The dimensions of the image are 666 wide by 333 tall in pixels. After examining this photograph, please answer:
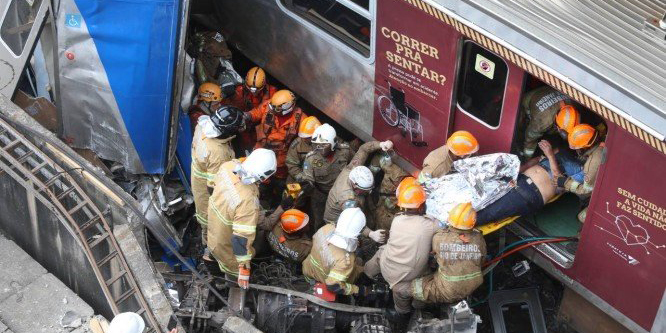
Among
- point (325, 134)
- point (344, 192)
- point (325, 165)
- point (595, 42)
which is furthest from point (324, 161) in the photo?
point (595, 42)

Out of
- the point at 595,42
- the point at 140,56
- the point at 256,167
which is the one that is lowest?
the point at 256,167

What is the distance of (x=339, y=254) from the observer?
6809 mm

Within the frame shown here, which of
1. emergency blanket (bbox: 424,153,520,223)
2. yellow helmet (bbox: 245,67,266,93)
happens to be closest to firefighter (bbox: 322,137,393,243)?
emergency blanket (bbox: 424,153,520,223)

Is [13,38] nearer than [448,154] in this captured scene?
No

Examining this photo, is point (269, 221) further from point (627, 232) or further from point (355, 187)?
point (627, 232)

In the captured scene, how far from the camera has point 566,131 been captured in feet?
21.1

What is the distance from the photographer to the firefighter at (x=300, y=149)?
7762 millimetres

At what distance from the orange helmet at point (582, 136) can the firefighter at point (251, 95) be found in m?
3.21

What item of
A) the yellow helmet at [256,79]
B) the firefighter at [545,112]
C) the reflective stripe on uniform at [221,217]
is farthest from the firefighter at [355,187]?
the yellow helmet at [256,79]

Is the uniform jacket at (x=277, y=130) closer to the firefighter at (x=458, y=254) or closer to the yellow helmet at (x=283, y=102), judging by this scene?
the yellow helmet at (x=283, y=102)

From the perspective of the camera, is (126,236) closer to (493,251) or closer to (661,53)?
(493,251)

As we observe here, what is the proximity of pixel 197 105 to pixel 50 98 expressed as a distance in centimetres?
139

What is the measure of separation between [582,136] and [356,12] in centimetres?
214

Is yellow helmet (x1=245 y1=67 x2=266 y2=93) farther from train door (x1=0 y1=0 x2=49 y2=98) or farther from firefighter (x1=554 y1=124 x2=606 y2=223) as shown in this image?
firefighter (x1=554 y1=124 x2=606 y2=223)
